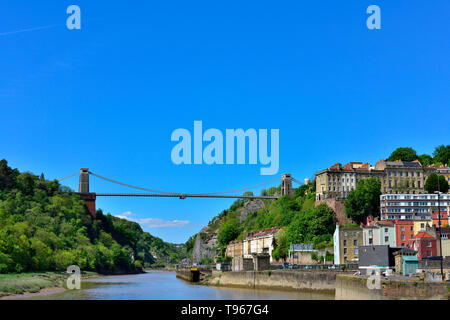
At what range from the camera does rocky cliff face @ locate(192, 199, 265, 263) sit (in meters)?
125

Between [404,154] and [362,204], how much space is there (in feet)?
A: 85.8

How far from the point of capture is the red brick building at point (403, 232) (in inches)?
2373

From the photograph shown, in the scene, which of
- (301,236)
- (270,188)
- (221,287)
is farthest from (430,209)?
(270,188)

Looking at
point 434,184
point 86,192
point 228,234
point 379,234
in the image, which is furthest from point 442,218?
point 86,192

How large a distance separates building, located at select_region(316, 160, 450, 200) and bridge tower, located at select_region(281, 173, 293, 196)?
38448 millimetres

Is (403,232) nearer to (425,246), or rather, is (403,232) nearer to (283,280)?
(425,246)

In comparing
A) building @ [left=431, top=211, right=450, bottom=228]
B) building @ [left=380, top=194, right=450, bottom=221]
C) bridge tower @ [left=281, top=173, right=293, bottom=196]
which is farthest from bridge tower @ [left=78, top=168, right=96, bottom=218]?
building @ [left=431, top=211, right=450, bottom=228]

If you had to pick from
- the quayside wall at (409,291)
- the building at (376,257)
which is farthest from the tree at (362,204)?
the quayside wall at (409,291)

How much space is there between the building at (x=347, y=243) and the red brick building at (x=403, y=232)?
434cm

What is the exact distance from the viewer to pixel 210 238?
433 ft

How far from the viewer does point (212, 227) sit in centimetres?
13862

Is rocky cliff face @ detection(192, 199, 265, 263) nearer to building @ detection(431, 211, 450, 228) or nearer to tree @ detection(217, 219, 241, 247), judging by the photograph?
tree @ detection(217, 219, 241, 247)

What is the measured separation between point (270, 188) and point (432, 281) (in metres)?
114
